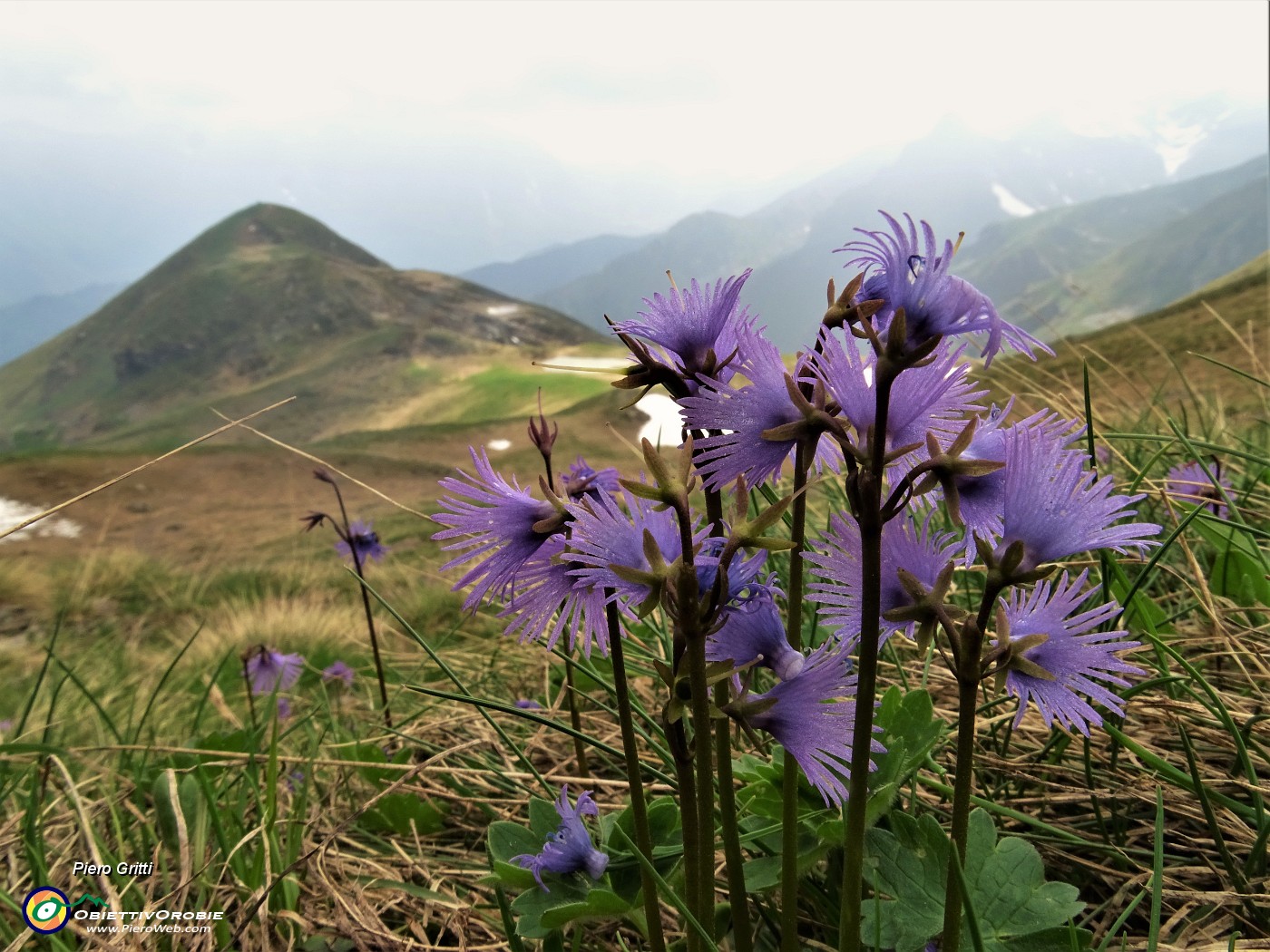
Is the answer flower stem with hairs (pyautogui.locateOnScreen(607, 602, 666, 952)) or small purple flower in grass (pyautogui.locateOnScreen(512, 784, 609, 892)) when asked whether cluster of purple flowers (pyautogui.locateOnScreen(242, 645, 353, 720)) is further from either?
flower stem with hairs (pyautogui.locateOnScreen(607, 602, 666, 952))

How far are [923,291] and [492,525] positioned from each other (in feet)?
2.14

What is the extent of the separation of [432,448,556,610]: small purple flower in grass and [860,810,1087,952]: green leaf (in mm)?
711

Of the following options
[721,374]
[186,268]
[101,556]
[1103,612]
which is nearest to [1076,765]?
[1103,612]

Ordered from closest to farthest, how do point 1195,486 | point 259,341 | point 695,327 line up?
point 695,327 < point 1195,486 < point 259,341

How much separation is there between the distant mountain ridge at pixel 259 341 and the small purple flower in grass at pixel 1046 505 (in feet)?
180

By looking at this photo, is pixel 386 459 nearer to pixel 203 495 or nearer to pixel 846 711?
pixel 203 495

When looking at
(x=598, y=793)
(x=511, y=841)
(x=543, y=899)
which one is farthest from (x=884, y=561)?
(x=598, y=793)

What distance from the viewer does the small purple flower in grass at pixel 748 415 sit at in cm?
92

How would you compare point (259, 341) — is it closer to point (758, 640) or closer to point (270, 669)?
point (270, 669)

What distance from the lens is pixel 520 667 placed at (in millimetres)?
3787

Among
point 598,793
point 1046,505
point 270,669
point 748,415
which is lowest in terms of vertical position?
point 270,669

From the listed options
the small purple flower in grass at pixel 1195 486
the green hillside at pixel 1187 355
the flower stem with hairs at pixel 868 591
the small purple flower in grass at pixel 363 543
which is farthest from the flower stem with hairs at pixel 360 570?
the green hillside at pixel 1187 355

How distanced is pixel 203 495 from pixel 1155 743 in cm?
2518

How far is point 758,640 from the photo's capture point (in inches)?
39.9
